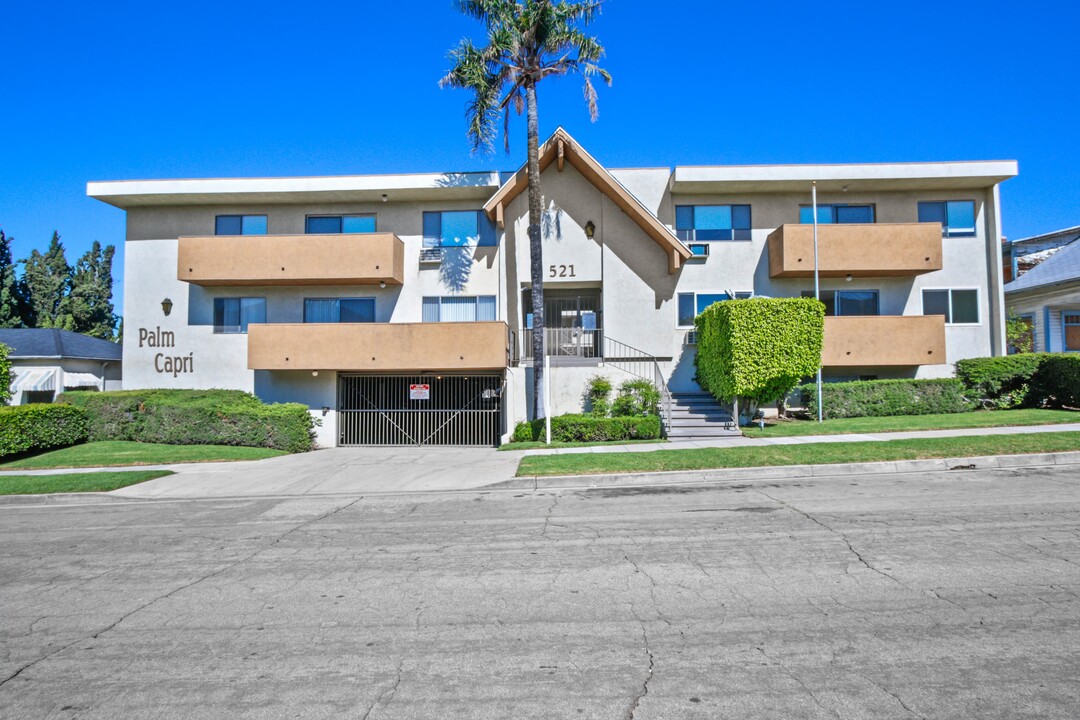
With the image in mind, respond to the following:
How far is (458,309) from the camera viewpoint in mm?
21750

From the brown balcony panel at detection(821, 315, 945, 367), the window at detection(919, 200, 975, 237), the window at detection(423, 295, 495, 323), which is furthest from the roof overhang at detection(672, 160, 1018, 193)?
the window at detection(423, 295, 495, 323)

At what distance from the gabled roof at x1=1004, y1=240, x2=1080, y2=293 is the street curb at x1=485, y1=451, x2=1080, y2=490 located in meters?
14.4

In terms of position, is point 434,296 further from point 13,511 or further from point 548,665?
point 548,665

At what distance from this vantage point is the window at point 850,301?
22016mm

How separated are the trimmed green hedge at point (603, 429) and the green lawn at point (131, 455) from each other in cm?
764

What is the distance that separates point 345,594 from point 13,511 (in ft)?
29.4

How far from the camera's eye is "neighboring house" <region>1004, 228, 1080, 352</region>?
22953mm

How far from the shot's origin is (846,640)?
14.7ft

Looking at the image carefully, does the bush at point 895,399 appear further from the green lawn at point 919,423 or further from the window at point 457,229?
the window at point 457,229

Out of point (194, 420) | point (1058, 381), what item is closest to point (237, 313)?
point (194, 420)

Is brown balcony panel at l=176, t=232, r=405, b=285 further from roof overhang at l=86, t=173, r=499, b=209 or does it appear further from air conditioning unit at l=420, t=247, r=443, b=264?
roof overhang at l=86, t=173, r=499, b=209

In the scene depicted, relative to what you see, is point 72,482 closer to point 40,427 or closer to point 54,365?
point 40,427

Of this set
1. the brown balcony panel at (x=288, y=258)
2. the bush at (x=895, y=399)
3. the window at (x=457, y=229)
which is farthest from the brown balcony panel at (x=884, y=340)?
the brown balcony panel at (x=288, y=258)

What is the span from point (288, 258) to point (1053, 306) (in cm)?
2629
